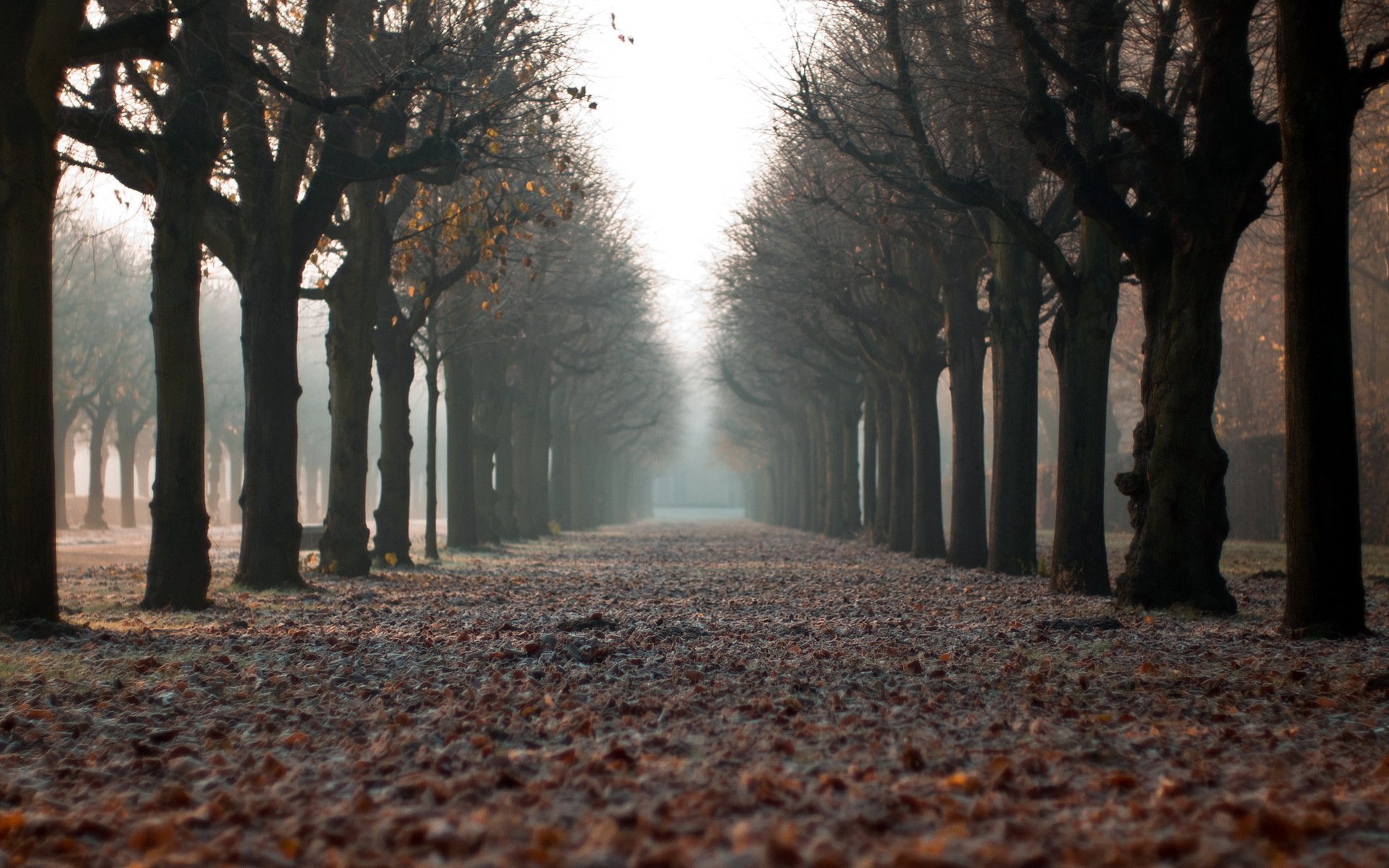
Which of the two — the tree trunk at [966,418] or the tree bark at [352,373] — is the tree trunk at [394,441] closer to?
the tree bark at [352,373]

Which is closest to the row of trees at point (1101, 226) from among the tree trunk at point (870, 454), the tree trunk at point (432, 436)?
the tree trunk at point (432, 436)

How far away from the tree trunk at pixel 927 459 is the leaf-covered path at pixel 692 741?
34.7 feet

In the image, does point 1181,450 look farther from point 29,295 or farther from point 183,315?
point 29,295

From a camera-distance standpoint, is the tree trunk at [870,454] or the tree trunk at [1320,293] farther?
the tree trunk at [870,454]

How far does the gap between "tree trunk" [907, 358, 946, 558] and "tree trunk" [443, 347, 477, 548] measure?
9612mm

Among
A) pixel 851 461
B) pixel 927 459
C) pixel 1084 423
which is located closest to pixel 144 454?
pixel 851 461

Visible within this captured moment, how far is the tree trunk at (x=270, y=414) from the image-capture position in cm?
1387

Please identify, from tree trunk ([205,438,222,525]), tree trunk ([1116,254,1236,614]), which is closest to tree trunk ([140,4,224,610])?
tree trunk ([1116,254,1236,614])

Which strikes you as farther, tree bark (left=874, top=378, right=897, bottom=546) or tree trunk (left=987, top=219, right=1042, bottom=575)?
tree bark (left=874, top=378, right=897, bottom=546)

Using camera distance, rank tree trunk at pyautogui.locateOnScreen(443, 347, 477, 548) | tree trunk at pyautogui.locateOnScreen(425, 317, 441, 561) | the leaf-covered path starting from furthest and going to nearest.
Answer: tree trunk at pyautogui.locateOnScreen(443, 347, 477, 548), tree trunk at pyautogui.locateOnScreen(425, 317, 441, 561), the leaf-covered path

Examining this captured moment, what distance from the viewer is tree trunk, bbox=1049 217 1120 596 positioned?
44.5 ft

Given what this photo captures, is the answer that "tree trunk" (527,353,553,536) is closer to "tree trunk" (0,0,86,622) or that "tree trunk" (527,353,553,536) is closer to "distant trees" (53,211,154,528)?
"distant trees" (53,211,154,528)

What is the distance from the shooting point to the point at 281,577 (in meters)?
14.4

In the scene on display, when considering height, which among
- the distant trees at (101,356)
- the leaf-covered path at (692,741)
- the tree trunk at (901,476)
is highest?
the distant trees at (101,356)
